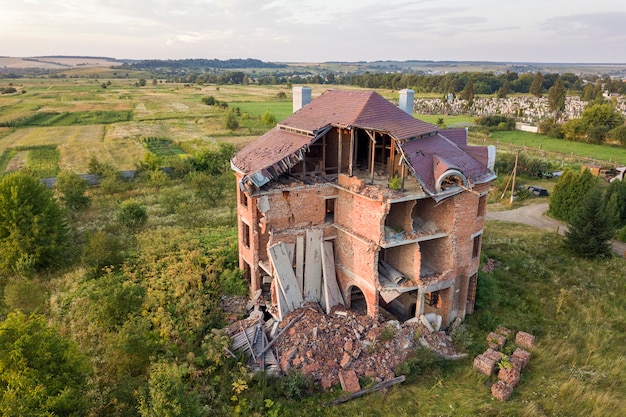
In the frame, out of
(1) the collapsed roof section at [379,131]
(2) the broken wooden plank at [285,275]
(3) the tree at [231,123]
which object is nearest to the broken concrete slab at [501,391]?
(1) the collapsed roof section at [379,131]

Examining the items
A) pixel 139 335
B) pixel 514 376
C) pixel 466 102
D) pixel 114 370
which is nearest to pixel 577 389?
pixel 514 376

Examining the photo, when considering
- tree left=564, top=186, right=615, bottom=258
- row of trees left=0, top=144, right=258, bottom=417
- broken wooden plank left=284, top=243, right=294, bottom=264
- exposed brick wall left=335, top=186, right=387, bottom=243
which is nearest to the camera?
row of trees left=0, top=144, right=258, bottom=417

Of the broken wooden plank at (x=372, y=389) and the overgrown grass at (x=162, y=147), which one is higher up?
the overgrown grass at (x=162, y=147)

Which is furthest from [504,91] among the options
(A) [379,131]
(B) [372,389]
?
(B) [372,389]

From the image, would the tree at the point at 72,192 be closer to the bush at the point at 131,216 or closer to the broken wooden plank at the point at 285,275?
the bush at the point at 131,216

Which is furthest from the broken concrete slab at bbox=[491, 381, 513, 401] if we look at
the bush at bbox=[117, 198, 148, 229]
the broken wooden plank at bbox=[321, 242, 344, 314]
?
the bush at bbox=[117, 198, 148, 229]

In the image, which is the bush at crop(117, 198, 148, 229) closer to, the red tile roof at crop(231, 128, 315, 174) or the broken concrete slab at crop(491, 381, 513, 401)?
the red tile roof at crop(231, 128, 315, 174)

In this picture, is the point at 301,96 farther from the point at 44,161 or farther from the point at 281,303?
the point at 44,161

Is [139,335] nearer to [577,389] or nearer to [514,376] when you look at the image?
[514,376]
